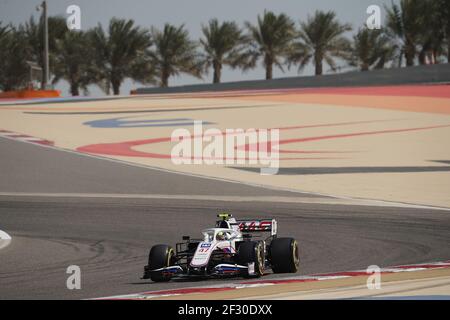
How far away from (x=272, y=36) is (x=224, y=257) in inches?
1660

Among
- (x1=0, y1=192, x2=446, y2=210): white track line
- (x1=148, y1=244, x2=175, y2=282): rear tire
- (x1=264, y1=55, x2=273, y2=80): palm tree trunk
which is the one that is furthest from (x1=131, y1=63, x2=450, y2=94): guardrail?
(x1=148, y1=244, x2=175, y2=282): rear tire

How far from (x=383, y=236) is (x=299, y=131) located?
19080 mm

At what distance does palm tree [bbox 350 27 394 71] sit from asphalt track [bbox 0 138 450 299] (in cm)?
2802

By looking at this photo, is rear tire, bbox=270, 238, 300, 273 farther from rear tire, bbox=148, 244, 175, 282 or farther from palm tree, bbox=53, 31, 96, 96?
palm tree, bbox=53, 31, 96, 96

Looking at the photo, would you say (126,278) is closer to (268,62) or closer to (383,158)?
(383,158)

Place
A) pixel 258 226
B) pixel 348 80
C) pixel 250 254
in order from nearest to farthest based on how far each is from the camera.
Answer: pixel 250 254 < pixel 258 226 < pixel 348 80

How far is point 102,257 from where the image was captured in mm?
14125

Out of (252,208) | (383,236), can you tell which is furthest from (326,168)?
(383,236)

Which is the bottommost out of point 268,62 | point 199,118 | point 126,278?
point 126,278

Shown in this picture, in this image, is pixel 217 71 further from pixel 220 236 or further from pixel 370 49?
pixel 220 236

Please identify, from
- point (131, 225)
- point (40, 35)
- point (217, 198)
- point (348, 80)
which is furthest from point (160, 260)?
point (40, 35)

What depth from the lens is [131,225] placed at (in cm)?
1777

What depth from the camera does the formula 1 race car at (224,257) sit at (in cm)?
1180

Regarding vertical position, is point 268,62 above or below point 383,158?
above
